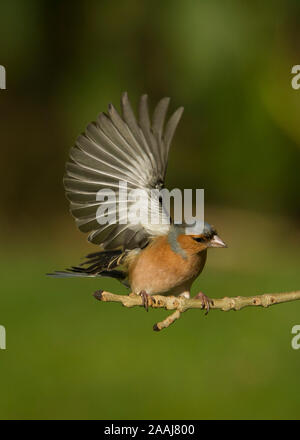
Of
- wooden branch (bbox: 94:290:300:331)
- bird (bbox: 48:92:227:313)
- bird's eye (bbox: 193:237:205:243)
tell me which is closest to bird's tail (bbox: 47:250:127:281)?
bird (bbox: 48:92:227:313)

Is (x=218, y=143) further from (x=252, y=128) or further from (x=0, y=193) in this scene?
(x=0, y=193)

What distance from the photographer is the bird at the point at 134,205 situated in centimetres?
112

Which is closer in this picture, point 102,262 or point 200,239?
point 200,239

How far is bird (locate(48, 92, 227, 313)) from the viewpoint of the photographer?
1120 mm

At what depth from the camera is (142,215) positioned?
125cm

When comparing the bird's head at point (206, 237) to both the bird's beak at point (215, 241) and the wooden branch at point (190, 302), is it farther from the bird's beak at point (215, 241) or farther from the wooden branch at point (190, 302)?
the wooden branch at point (190, 302)

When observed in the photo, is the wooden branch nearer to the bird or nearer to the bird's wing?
the bird

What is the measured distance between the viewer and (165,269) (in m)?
1.33

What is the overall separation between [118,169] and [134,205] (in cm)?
8

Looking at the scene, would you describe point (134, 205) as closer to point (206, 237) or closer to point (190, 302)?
point (206, 237)
